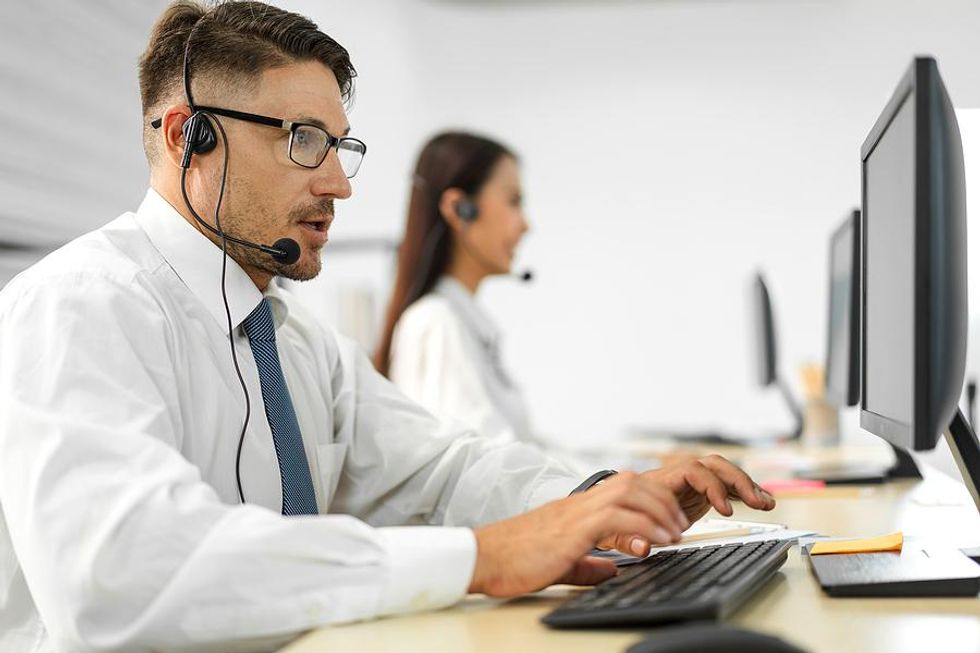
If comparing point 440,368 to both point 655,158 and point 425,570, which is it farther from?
point 655,158

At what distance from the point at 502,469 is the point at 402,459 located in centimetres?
15

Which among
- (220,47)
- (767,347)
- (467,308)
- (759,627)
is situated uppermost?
(220,47)

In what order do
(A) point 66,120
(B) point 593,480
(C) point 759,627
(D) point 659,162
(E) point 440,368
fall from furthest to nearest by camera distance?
(D) point 659,162 < (E) point 440,368 < (A) point 66,120 < (B) point 593,480 < (C) point 759,627

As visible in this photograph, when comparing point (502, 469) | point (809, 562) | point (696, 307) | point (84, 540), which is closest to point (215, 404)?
point (84, 540)

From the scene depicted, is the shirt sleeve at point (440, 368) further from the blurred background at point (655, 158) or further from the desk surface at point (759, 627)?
the blurred background at point (655, 158)

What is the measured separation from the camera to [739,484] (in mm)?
1177

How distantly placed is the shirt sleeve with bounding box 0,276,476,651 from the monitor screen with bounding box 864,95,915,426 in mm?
441

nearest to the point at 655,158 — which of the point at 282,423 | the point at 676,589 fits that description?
the point at 282,423

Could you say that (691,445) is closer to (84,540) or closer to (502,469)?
(502,469)

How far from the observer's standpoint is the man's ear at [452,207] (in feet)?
9.43

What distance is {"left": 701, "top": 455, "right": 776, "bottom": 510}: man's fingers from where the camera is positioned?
1.16m

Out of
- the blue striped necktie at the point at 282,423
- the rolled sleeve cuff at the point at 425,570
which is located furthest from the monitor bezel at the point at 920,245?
the blue striped necktie at the point at 282,423

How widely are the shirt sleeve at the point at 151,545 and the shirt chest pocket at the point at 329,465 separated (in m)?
0.49

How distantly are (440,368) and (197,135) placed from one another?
1.46 meters
